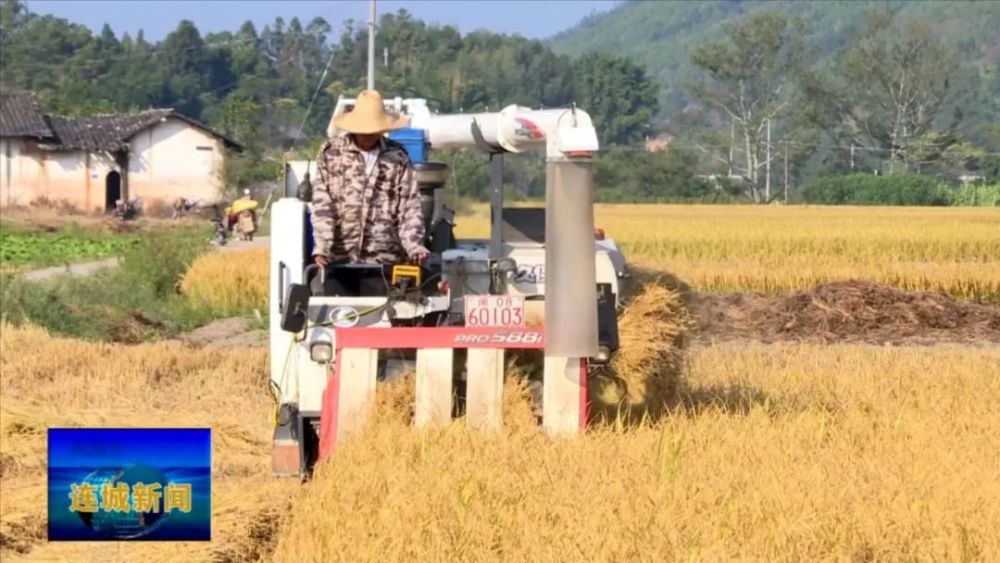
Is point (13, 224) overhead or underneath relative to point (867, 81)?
underneath

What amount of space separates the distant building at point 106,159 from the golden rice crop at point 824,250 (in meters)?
28.0

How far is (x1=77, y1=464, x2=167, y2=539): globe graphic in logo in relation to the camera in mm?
5160

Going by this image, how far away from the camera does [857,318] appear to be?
18984mm

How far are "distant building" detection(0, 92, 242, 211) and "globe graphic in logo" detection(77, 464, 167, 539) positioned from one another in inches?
2238

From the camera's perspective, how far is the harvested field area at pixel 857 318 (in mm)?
18234

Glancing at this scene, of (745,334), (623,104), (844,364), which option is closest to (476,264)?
(844,364)

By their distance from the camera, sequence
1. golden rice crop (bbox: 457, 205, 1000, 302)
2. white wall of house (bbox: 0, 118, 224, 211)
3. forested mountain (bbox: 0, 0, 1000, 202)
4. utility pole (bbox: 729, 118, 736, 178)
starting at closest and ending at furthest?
golden rice crop (bbox: 457, 205, 1000, 302), forested mountain (bbox: 0, 0, 1000, 202), white wall of house (bbox: 0, 118, 224, 211), utility pole (bbox: 729, 118, 736, 178)

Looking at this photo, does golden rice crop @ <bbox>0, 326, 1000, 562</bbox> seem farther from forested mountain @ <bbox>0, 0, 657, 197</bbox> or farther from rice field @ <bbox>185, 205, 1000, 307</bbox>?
forested mountain @ <bbox>0, 0, 657, 197</bbox>

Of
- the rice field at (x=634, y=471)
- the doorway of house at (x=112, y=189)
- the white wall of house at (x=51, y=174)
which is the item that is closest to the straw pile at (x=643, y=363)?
the rice field at (x=634, y=471)

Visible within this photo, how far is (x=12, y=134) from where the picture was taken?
61.3 metres

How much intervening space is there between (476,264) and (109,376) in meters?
5.44

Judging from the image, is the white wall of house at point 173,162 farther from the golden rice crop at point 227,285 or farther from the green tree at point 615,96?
the green tree at point 615,96

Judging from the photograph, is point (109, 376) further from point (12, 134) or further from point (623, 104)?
point (623, 104)

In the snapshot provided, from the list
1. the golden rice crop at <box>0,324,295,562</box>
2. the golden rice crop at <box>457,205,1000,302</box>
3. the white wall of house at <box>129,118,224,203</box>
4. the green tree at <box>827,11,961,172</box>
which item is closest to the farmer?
the golden rice crop at <box>0,324,295,562</box>
